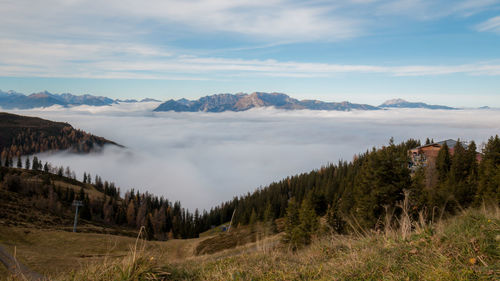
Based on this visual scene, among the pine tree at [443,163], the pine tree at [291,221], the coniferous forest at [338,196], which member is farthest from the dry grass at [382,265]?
the pine tree at [443,163]

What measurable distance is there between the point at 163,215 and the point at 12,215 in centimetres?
6598

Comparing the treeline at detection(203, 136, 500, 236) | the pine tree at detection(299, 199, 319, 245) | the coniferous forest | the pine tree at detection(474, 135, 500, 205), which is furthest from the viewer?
the pine tree at detection(299, 199, 319, 245)

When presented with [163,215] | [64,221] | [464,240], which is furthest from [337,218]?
[163,215]

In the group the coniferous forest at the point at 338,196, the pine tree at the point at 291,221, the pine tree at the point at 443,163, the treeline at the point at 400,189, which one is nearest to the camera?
the treeline at the point at 400,189

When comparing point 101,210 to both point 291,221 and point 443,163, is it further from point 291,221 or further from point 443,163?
point 443,163

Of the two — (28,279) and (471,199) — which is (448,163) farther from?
(28,279)

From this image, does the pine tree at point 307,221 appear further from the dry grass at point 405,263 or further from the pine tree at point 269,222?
the dry grass at point 405,263

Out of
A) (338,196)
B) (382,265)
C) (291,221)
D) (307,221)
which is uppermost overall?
(382,265)

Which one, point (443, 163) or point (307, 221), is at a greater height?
point (443, 163)

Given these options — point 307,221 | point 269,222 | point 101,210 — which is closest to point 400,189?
point 307,221

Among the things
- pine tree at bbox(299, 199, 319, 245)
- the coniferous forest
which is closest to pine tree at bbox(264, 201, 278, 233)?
the coniferous forest

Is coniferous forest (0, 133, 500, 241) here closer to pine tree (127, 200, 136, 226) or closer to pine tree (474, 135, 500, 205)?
pine tree (474, 135, 500, 205)

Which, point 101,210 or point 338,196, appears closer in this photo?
point 338,196

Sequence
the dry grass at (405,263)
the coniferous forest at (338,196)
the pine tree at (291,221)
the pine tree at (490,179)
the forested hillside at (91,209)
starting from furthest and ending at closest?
1. the forested hillside at (91,209)
2. the pine tree at (291,221)
3. the pine tree at (490,179)
4. the coniferous forest at (338,196)
5. the dry grass at (405,263)
